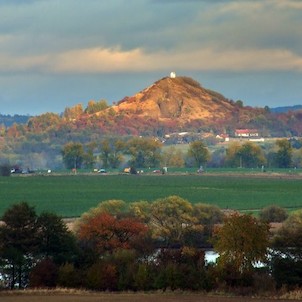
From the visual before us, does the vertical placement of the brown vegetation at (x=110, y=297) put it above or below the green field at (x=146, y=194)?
below

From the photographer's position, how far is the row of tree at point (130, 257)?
60969 millimetres

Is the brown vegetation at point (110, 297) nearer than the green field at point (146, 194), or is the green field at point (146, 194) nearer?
the brown vegetation at point (110, 297)

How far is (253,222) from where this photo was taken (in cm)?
6912

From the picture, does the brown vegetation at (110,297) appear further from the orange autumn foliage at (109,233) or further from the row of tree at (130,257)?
the orange autumn foliage at (109,233)

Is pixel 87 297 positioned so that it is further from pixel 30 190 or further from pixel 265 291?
pixel 30 190

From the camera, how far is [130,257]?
6456cm

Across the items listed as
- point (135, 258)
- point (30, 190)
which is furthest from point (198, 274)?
point (30, 190)

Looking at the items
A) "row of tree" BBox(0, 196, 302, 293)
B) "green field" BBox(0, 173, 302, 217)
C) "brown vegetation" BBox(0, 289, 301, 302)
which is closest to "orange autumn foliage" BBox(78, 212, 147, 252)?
"row of tree" BBox(0, 196, 302, 293)

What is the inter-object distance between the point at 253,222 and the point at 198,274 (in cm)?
905

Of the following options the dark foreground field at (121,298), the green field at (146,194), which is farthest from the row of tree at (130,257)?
the green field at (146,194)

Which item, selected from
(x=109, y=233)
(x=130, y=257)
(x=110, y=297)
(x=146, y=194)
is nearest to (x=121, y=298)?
(x=110, y=297)

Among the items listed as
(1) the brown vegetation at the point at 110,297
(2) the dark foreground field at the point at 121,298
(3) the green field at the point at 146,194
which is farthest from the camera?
(3) the green field at the point at 146,194

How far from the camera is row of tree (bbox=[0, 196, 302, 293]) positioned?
60969 millimetres

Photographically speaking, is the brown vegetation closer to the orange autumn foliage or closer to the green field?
the orange autumn foliage
